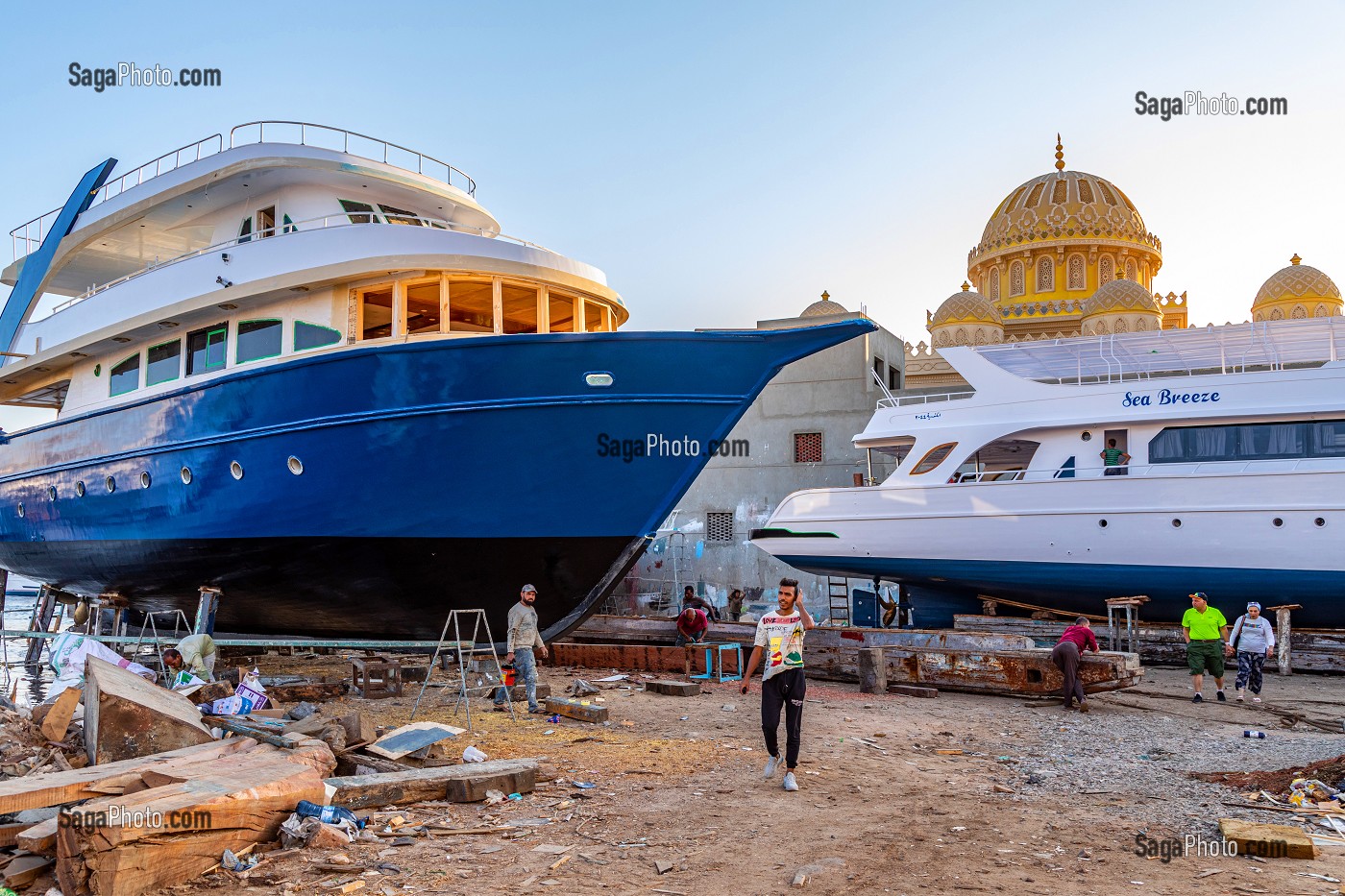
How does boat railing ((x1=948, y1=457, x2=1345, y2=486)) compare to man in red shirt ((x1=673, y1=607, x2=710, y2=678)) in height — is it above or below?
above

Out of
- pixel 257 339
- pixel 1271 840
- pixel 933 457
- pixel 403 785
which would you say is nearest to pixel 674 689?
pixel 403 785

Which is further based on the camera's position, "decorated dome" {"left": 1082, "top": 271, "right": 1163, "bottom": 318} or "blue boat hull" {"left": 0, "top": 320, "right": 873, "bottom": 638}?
"decorated dome" {"left": 1082, "top": 271, "right": 1163, "bottom": 318}

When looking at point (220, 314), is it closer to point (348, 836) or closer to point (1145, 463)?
point (348, 836)

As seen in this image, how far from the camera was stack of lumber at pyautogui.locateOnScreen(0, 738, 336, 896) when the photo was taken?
4082mm

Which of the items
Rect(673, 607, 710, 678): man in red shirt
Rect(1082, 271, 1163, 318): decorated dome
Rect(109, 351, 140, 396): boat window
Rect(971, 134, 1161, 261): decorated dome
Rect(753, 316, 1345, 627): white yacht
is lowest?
Rect(673, 607, 710, 678): man in red shirt

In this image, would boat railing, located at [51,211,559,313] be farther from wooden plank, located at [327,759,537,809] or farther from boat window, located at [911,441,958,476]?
boat window, located at [911,441,958,476]

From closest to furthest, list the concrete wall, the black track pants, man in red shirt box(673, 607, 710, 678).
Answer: the black track pants, man in red shirt box(673, 607, 710, 678), the concrete wall

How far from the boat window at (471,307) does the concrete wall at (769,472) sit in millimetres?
11807

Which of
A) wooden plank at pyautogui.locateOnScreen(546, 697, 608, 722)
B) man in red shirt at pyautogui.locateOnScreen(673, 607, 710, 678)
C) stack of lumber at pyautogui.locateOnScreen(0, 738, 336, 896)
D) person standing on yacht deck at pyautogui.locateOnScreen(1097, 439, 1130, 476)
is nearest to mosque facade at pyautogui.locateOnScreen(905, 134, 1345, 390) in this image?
person standing on yacht deck at pyautogui.locateOnScreen(1097, 439, 1130, 476)

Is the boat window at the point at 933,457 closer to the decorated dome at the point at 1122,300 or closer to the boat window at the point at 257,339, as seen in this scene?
the boat window at the point at 257,339

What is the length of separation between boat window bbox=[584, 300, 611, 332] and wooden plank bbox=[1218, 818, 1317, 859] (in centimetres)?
858

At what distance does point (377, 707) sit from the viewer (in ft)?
30.7

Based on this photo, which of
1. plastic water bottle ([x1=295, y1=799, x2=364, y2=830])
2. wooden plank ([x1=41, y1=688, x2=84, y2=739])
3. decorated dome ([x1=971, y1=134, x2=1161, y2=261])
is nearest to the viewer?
plastic water bottle ([x1=295, y1=799, x2=364, y2=830])

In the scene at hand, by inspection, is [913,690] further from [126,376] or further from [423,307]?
[126,376]
